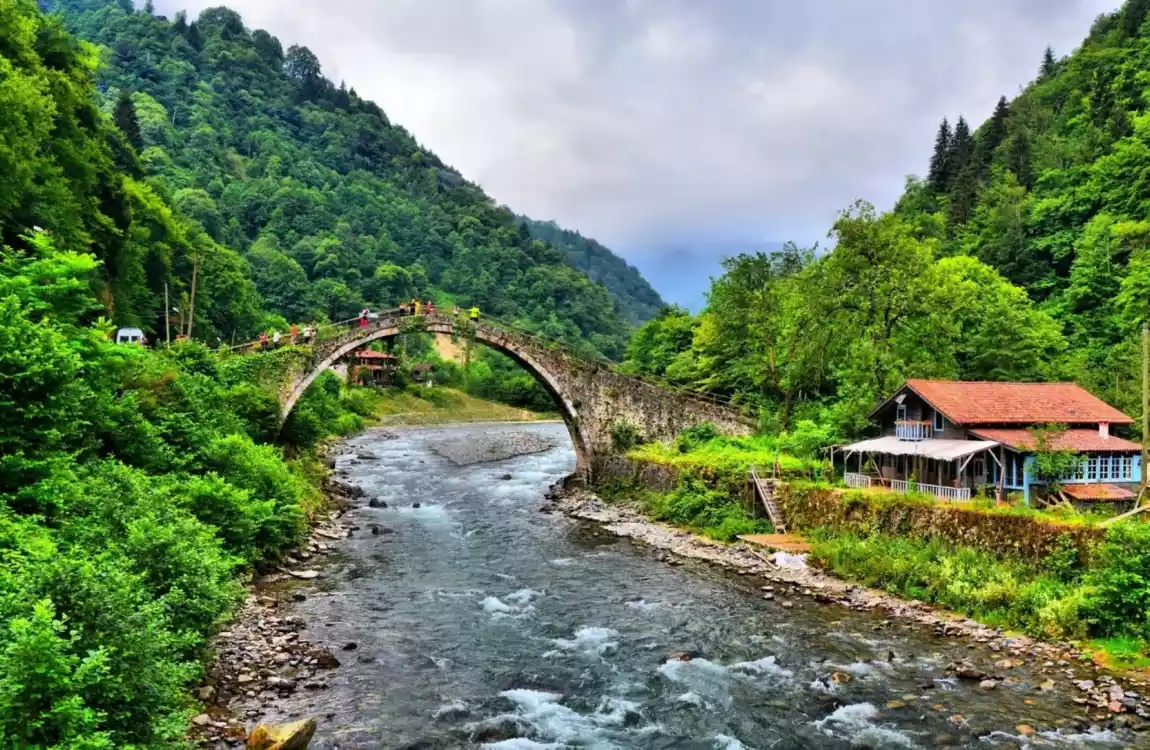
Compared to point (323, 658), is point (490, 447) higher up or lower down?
higher up

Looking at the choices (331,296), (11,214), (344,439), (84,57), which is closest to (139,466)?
(11,214)

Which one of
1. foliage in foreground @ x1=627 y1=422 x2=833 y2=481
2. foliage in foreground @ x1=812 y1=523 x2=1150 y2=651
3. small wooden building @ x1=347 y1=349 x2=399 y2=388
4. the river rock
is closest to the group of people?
foliage in foreground @ x1=627 y1=422 x2=833 y2=481

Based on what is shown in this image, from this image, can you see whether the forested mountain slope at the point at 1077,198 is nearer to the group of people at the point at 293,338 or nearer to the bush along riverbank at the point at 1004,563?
the bush along riverbank at the point at 1004,563

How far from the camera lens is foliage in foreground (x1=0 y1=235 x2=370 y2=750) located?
6.76 metres

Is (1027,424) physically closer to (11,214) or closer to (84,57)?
(11,214)

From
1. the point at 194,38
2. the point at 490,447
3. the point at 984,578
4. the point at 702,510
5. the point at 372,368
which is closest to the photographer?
the point at 984,578

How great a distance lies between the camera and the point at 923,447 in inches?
882

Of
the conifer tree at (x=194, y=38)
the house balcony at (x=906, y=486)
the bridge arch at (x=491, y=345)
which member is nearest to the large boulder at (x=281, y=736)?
the house balcony at (x=906, y=486)

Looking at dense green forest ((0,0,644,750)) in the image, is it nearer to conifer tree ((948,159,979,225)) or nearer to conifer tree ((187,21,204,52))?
conifer tree ((948,159,979,225))

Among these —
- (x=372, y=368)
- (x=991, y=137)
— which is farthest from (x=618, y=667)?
(x=991, y=137)

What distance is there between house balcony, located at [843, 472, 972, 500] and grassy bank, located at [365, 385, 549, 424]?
58647 mm

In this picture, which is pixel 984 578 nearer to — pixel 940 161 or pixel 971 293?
pixel 971 293

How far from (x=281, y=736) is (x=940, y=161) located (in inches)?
3615

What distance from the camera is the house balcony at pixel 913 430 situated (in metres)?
23.4
